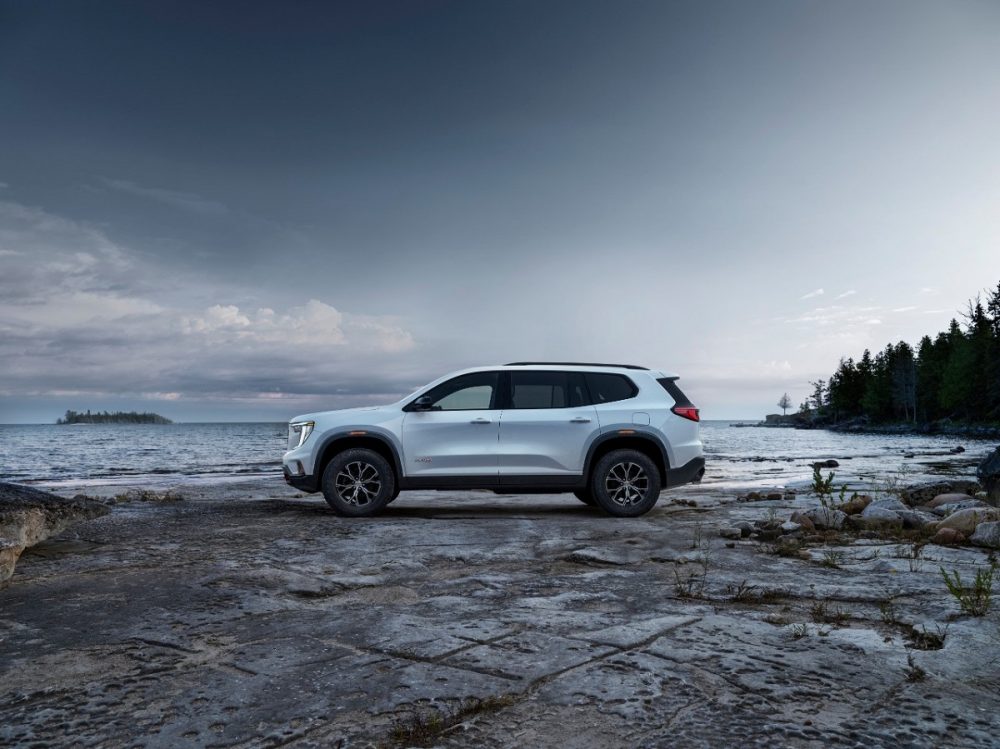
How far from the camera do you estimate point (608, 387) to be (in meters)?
9.60

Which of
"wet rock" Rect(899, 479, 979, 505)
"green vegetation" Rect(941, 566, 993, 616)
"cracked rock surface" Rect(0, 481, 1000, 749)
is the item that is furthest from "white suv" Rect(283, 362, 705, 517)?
"green vegetation" Rect(941, 566, 993, 616)

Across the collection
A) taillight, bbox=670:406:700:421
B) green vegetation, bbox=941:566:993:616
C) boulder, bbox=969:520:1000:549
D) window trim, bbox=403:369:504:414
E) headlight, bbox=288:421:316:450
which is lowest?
boulder, bbox=969:520:1000:549

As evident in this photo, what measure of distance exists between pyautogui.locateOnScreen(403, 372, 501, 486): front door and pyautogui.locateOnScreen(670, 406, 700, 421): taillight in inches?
94.8

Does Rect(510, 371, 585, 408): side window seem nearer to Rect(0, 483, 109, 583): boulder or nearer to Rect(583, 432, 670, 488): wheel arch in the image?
Rect(583, 432, 670, 488): wheel arch

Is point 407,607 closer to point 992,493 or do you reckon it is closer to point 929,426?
point 992,493

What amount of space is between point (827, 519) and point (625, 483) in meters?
2.50

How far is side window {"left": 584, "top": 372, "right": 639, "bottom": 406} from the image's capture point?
9.53m

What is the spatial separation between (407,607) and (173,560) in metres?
2.64

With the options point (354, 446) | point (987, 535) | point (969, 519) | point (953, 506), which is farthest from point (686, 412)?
point (354, 446)

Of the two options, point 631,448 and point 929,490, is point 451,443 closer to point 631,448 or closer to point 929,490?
point 631,448

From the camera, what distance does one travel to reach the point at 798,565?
219 inches

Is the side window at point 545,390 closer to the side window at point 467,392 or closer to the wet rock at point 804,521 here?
the side window at point 467,392

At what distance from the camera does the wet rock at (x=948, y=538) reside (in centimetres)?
652

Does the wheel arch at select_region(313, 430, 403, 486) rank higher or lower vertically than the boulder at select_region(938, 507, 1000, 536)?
higher
